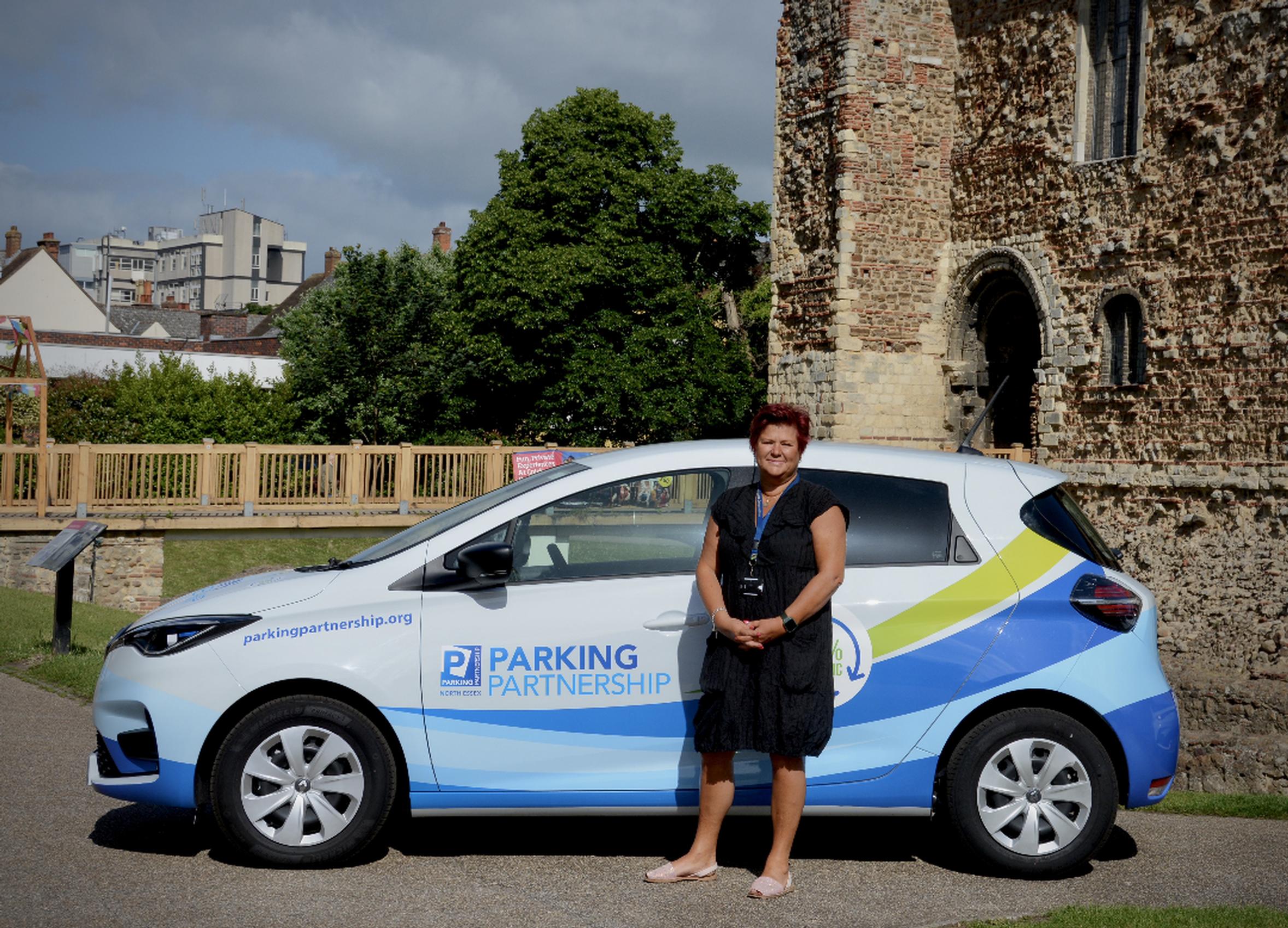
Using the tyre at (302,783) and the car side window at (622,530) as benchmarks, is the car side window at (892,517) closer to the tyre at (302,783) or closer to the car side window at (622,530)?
the car side window at (622,530)

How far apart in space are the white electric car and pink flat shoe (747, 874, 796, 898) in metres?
0.46

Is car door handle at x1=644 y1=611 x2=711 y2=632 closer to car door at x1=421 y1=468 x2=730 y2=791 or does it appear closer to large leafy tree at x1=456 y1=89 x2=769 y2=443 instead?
car door at x1=421 y1=468 x2=730 y2=791

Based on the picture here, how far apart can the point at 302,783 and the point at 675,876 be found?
1.60 m

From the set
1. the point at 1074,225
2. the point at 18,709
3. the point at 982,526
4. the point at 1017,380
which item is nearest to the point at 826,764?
the point at 982,526

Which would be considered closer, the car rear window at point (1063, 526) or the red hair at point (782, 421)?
the red hair at point (782, 421)

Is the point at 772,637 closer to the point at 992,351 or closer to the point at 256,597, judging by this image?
the point at 256,597

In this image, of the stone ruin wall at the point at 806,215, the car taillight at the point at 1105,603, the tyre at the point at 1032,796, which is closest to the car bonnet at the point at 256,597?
the tyre at the point at 1032,796

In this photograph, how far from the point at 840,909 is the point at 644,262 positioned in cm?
3280

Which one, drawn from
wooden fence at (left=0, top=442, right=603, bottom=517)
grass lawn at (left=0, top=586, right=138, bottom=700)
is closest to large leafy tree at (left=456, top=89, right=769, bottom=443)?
wooden fence at (left=0, top=442, right=603, bottom=517)

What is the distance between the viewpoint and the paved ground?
5082 mm

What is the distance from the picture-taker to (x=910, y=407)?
23.5 m

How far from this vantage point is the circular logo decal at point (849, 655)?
575 cm

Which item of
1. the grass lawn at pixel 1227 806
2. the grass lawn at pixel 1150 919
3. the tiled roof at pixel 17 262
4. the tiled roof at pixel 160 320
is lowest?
the grass lawn at pixel 1227 806

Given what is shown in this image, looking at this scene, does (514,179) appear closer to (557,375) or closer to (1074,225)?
(557,375)
